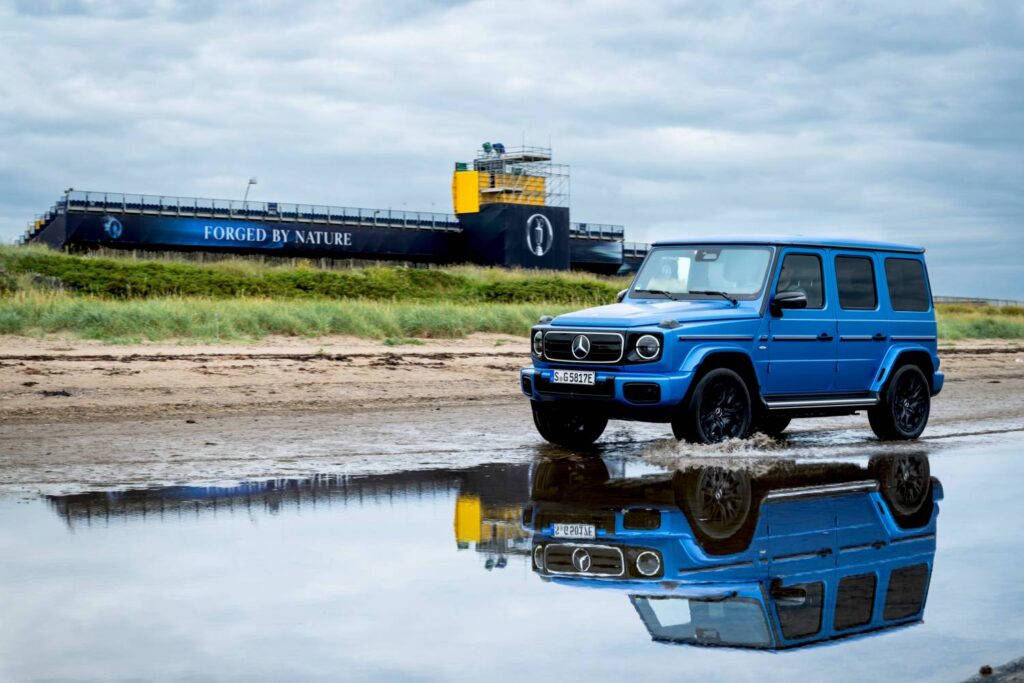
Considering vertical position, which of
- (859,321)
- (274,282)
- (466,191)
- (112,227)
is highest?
(466,191)

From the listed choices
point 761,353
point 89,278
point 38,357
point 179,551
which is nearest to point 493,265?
point 89,278

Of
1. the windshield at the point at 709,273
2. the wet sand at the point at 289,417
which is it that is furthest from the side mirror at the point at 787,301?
the wet sand at the point at 289,417

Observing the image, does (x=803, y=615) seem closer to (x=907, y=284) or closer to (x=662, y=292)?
(x=662, y=292)

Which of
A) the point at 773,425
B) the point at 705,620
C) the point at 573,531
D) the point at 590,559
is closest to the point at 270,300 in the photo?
the point at 773,425

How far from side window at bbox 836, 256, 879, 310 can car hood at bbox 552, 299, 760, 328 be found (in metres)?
1.52

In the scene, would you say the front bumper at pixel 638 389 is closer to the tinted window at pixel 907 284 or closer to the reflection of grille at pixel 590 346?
the reflection of grille at pixel 590 346

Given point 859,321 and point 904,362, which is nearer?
point 859,321

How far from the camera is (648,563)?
21.8 feet

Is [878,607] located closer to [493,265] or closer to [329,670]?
[329,670]

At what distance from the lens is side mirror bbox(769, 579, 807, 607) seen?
5.73 meters

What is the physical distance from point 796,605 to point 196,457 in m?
6.73

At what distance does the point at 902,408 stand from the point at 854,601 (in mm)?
8388

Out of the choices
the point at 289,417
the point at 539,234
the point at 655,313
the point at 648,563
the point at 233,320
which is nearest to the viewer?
the point at 648,563

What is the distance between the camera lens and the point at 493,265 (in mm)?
76312
